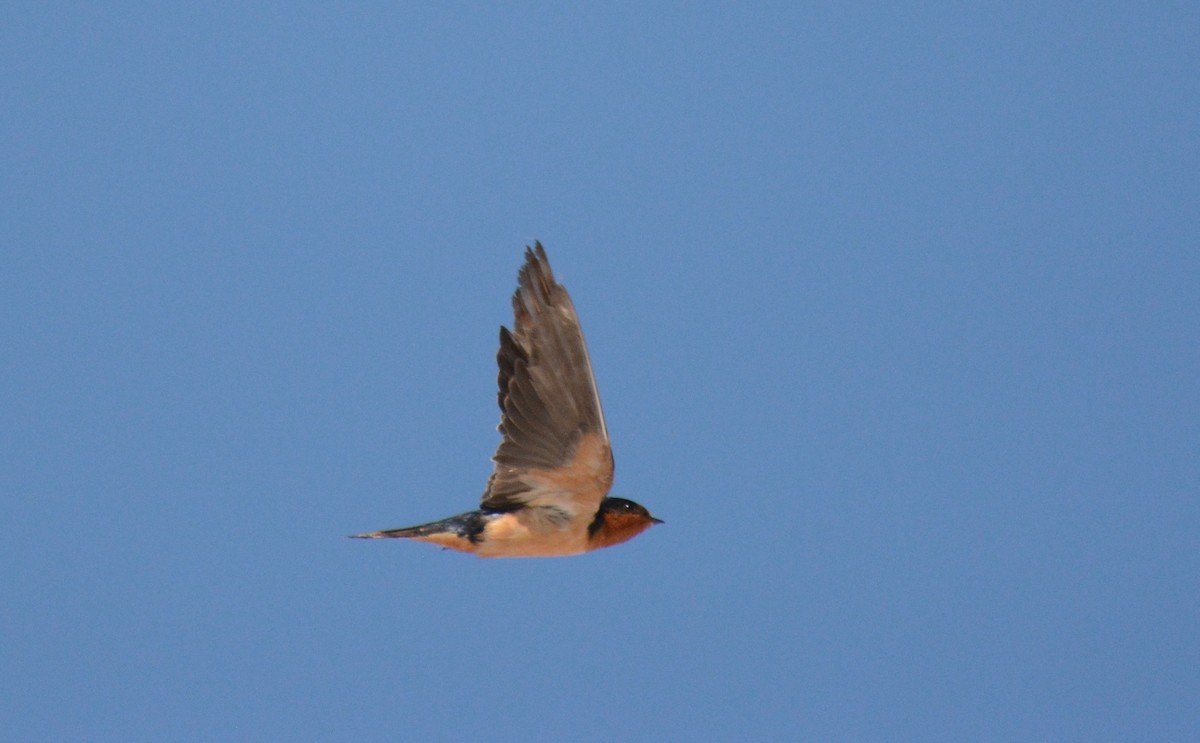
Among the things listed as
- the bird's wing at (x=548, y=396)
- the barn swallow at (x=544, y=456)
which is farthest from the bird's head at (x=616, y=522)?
the bird's wing at (x=548, y=396)

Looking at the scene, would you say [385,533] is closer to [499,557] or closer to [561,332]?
[499,557]

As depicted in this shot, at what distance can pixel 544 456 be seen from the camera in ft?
12.2

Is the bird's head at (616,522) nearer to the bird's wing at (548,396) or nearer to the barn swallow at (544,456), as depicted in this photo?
the barn swallow at (544,456)

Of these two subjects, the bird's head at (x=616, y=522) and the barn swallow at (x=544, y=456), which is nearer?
the barn swallow at (x=544, y=456)

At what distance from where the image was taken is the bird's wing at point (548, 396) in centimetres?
361

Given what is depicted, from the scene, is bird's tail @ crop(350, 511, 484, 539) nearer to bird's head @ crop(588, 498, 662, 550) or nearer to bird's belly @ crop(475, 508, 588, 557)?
bird's belly @ crop(475, 508, 588, 557)

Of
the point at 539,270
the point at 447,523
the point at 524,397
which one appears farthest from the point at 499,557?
the point at 539,270

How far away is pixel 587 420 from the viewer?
364cm

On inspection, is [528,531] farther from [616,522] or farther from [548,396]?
[548,396]

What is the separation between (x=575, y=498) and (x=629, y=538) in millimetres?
231

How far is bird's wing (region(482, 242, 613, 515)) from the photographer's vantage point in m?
3.61

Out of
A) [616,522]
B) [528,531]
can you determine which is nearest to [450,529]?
[528,531]

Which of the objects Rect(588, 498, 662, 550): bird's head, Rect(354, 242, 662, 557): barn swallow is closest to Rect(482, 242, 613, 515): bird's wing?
Rect(354, 242, 662, 557): barn swallow

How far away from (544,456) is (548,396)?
15 centimetres
